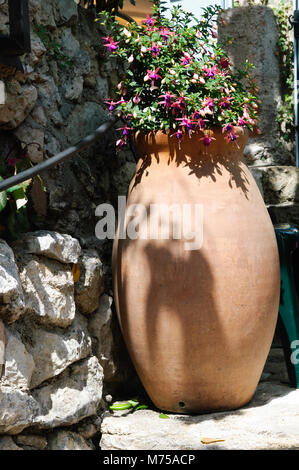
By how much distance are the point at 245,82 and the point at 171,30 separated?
1.52 meters

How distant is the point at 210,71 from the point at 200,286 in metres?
0.93

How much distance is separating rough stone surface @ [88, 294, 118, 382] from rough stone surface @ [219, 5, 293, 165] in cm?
192

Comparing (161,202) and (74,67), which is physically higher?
(74,67)

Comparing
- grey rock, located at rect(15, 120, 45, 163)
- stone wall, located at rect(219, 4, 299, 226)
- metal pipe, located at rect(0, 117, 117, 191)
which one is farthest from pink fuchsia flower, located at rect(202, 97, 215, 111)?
stone wall, located at rect(219, 4, 299, 226)

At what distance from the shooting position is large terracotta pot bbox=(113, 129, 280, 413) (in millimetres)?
2387

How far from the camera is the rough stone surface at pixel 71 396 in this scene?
2111 mm

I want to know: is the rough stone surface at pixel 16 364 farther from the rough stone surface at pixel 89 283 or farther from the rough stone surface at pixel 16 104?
the rough stone surface at pixel 16 104

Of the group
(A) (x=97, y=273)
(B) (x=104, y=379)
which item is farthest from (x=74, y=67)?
(B) (x=104, y=379)

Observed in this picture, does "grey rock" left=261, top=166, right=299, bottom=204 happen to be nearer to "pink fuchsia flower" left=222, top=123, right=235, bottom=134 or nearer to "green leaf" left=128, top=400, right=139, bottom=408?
"pink fuchsia flower" left=222, top=123, right=235, bottom=134

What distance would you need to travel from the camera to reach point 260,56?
4070mm

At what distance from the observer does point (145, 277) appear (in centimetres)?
243

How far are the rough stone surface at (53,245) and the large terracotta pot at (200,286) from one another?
276mm

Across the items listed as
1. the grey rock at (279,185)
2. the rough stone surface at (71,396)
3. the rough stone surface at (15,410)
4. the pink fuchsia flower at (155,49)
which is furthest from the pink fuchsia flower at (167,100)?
the grey rock at (279,185)

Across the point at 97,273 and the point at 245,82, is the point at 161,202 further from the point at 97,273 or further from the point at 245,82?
the point at 245,82
